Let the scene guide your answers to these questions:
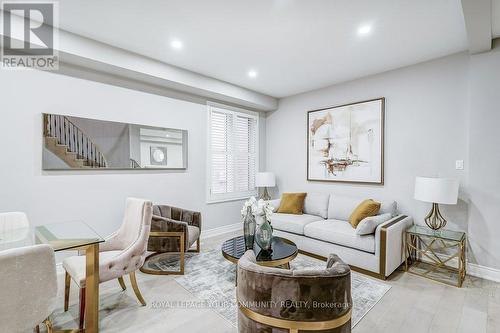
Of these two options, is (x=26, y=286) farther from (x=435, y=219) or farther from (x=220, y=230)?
(x=435, y=219)

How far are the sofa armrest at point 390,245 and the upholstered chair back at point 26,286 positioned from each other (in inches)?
116

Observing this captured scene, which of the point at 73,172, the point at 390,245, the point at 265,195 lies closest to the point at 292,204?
the point at 265,195

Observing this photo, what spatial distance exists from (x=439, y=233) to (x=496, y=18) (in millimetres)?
2335

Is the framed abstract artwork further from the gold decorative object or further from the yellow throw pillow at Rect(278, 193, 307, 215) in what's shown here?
the gold decorative object

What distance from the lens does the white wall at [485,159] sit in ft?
9.15

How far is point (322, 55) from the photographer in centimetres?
322

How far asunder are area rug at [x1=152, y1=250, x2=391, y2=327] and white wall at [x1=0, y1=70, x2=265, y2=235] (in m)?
1.05

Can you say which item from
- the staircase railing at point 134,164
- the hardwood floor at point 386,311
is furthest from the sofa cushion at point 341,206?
the staircase railing at point 134,164

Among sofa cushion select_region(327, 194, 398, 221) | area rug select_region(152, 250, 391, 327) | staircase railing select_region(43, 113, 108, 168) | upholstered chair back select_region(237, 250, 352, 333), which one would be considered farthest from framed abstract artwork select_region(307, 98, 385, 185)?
staircase railing select_region(43, 113, 108, 168)

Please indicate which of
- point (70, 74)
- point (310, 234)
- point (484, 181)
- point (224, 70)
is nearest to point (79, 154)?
point (70, 74)

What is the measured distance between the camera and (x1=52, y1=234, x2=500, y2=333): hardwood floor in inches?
78.5

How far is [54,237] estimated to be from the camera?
188 centimetres

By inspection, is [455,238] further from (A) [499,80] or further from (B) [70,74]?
(B) [70,74]

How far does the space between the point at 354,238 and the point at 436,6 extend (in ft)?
8.22
